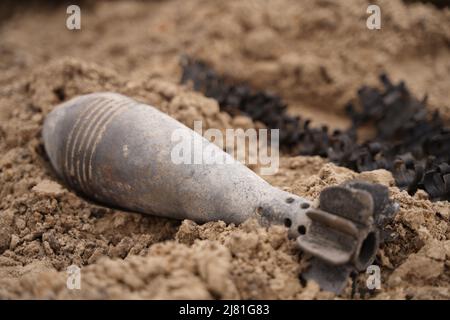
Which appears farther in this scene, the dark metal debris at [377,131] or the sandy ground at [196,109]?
the dark metal debris at [377,131]

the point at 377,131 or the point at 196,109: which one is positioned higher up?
the point at 196,109

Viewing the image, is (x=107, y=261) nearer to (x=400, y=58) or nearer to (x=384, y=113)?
(x=384, y=113)

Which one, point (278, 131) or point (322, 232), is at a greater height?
point (278, 131)

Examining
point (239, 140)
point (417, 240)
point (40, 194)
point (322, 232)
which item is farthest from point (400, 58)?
point (40, 194)

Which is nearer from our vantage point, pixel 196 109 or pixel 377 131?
pixel 196 109

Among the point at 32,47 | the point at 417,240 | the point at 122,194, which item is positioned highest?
the point at 32,47
